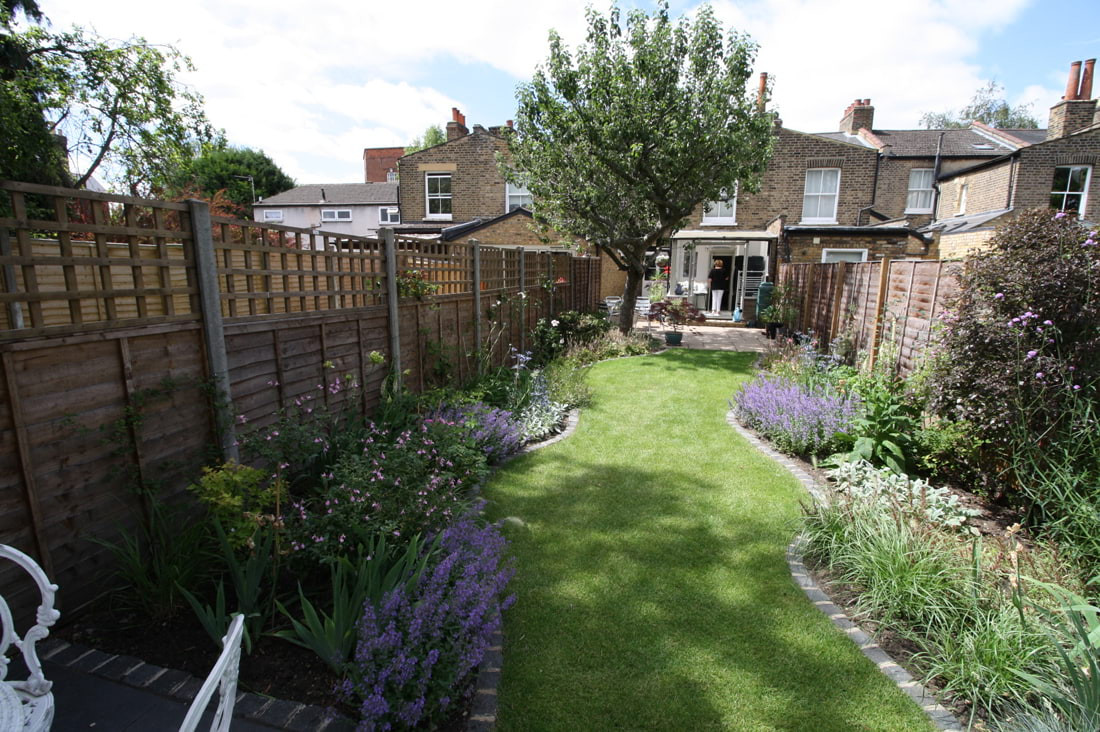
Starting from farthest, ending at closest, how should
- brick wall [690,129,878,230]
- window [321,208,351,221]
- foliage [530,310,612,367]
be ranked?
window [321,208,351,221] → brick wall [690,129,878,230] → foliage [530,310,612,367]

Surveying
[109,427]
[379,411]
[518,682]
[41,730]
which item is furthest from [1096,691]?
[379,411]

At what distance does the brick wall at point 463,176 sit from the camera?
22141 millimetres

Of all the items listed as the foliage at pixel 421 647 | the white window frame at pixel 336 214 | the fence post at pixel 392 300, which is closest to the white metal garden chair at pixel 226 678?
the foliage at pixel 421 647

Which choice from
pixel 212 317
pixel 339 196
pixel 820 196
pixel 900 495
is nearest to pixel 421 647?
pixel 212 317

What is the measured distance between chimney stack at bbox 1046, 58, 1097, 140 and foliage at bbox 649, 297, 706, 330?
52.2 ft

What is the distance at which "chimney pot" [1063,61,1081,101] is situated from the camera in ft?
66.8

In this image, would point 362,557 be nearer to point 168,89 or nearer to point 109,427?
point 109,427

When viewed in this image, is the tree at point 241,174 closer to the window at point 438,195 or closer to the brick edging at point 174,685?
the window at point 438,195

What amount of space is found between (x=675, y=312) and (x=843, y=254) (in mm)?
6817

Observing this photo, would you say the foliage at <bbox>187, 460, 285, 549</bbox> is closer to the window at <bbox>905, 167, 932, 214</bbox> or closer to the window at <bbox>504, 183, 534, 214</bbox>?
the window at <bbox>504, 183, 534, 214</bbox>

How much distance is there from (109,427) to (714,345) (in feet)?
41.0

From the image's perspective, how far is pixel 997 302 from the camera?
396 cm

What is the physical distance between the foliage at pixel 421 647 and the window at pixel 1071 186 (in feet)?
83.5

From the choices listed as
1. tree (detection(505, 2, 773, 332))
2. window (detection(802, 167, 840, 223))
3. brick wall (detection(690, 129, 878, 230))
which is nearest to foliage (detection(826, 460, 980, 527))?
tree (detection(505, 2, 773, 332))
